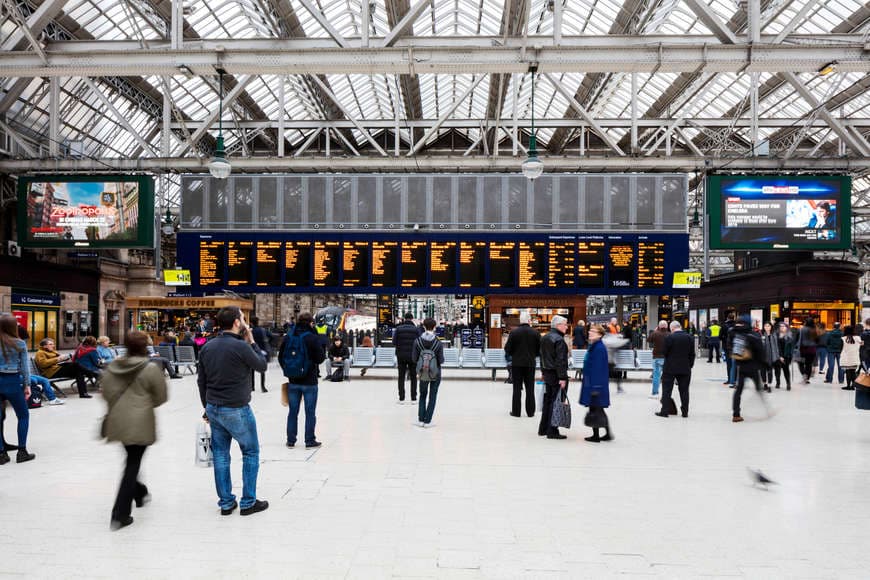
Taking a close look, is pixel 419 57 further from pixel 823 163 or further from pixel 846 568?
pixel 823 163

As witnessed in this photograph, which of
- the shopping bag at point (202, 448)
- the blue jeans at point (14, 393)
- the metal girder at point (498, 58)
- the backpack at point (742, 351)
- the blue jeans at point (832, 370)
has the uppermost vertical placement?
the metal girder at point (498, 58)

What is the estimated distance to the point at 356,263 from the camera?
20062mm

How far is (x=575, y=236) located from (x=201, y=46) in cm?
1275

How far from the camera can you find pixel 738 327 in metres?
9.52

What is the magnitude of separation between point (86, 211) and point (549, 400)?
1664 centimetres

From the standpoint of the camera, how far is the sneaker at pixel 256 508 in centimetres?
494

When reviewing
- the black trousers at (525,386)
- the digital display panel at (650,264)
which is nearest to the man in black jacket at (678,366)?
the black trousers at (525,386)

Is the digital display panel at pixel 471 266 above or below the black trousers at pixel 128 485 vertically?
above

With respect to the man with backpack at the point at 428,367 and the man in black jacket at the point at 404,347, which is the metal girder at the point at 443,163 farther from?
the man with backpack at the point at 428,367

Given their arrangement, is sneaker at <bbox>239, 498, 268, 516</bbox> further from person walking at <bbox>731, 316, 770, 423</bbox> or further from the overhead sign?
the overhead sign

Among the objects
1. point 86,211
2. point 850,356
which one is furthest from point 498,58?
point 86,211

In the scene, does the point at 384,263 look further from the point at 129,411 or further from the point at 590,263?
the point at 129,411

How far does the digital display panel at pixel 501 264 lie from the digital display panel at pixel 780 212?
19.1 ft

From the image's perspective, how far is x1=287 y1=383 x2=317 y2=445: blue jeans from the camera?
282 inches
